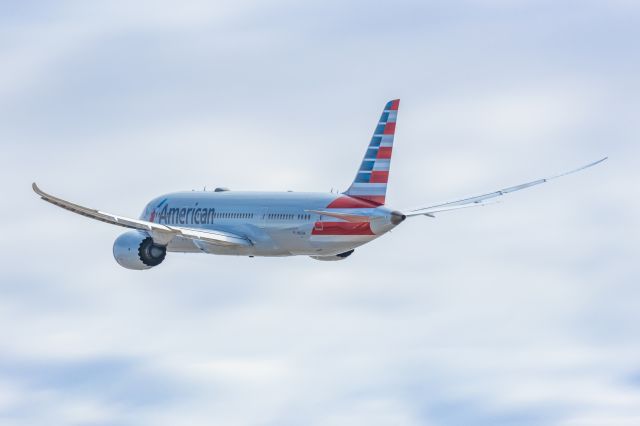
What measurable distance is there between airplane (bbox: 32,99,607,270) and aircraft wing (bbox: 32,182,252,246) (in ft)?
0.16

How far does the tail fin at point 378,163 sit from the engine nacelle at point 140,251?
1209 centimetres

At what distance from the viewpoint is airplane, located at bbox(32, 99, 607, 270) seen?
72938mm

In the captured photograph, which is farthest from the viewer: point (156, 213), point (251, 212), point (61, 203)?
point (156, 213)

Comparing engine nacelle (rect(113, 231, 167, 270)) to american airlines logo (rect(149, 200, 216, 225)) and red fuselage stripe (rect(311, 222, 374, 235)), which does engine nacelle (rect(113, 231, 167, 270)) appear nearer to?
american airlines logo (rect(149, 200, 216, 225))

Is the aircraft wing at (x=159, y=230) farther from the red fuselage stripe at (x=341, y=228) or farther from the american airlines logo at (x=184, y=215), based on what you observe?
the red fuselage stripe at (x=341, y=228)

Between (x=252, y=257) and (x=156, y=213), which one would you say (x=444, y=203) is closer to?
(x=252, y=257)

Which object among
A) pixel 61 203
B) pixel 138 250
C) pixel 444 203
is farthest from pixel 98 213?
pixel 444 203

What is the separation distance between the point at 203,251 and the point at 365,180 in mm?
12249

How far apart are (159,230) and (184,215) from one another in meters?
7.69

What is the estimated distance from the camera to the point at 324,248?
75.4 m

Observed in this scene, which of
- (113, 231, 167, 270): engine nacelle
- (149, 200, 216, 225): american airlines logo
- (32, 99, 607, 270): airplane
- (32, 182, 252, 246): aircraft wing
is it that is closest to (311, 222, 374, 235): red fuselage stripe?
(32, 99, 607, 270): airplane

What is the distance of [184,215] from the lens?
83.6 meters

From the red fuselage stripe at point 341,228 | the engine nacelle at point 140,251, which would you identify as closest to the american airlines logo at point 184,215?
the engine nacelle at point 140,251

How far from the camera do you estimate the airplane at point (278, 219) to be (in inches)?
2872
